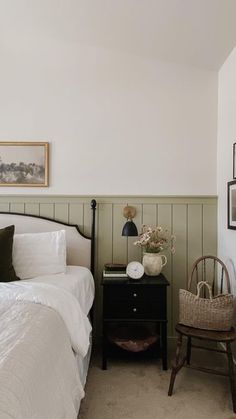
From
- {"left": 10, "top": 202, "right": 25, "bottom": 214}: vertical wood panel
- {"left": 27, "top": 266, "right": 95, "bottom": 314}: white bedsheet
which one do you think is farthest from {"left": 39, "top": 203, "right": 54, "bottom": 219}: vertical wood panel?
{"left": 27, "top": 266, "right": 95, "bottom": 314}: white bedsheet

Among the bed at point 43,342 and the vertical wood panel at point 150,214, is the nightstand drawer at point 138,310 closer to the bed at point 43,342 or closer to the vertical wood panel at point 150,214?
the bed at point 43,342

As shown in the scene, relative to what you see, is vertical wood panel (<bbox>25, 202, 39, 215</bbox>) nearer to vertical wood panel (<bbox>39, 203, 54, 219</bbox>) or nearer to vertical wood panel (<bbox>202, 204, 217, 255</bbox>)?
vertical wood panel (<bbox>39, 203, 54, 219</bbox>)

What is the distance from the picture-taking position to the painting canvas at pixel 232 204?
7.43 ft

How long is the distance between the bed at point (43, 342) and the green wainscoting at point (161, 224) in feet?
1.35

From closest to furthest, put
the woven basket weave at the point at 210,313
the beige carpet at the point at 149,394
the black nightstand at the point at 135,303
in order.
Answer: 1. the beige carpet at the point at 149,394
2. the woven basket weave at the point at 210,313
3. the black nightstand at the point at 135,303

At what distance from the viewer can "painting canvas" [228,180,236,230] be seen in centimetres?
226

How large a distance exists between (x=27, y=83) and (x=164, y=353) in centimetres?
267

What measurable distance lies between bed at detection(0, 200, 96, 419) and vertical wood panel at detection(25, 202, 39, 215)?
0.36 meters

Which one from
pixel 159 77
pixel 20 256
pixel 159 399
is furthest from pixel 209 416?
pixel 159 77

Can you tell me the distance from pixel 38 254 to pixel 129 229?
2.57ft

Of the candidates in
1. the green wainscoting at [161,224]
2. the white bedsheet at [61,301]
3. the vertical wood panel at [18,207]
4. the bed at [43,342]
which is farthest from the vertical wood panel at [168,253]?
the vertical wood panel at [18,207]

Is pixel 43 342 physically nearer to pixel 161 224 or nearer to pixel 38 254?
pixel 38 254

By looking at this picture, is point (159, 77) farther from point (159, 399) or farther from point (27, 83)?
point (159, 399)

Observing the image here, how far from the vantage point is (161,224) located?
2676 mm
